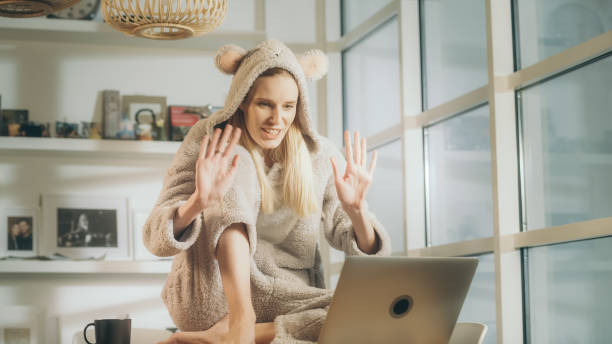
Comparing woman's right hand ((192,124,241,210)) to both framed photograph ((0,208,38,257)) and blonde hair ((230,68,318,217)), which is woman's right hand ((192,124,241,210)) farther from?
framed photograph ((0,208,38,257))

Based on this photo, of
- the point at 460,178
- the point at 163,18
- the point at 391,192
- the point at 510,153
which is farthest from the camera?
the point at 391,192

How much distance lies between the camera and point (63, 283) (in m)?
3.39

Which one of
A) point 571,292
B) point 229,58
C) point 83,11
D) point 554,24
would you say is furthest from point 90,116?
point 571,292

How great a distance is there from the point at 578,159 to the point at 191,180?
995mm

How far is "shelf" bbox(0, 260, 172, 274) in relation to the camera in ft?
10.5

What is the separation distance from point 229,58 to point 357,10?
1.51 metres

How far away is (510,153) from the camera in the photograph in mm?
2289

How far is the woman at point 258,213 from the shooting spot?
68.8 inches

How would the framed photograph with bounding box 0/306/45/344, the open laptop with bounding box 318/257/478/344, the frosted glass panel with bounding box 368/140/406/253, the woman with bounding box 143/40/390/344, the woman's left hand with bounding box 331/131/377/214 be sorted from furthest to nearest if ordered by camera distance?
the framed photograph with bounding box 0/306/45/344 → the frosted glass panel with bounding box 368/140/406/253 → the woman's left hand with bounding box 331/131/377/214 → the woman with bounding box 143/40/390/344 → the open laptop with bounding box 318/257/478/344

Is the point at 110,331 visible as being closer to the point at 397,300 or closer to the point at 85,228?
the point at 397,300

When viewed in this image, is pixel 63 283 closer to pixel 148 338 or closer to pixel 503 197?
pixel 148 338

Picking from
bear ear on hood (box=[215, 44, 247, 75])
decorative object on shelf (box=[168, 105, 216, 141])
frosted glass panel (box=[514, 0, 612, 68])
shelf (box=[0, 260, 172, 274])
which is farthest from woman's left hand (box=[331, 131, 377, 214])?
decorative object on shelf (box=[168, 105, 216, 141])

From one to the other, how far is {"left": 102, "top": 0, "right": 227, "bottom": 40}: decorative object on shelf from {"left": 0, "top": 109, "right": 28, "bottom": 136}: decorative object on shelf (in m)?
0.98

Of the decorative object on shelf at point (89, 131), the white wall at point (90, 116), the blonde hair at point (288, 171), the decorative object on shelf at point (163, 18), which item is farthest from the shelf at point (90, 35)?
the blonde hair at point (288, 171)
